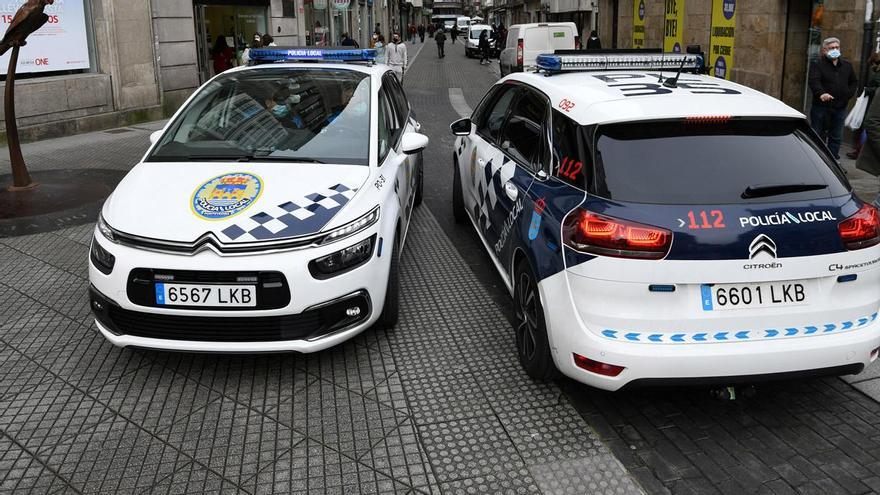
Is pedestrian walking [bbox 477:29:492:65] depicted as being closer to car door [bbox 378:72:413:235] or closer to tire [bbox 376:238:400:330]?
car door [bbox 378:72:413:235]

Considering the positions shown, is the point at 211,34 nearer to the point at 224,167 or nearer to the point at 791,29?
A: the point at 791,29

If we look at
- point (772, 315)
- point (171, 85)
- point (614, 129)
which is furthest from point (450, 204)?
point (171, 85)

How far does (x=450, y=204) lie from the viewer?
8312 mm

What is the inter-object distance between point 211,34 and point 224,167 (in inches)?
639

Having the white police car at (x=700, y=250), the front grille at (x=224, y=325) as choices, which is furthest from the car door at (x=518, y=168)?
the front grille at (x=224, y=325)

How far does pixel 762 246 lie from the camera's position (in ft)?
11.1

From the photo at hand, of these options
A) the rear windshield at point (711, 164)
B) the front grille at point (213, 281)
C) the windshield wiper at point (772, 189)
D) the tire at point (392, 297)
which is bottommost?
the tire at point (392, 297)

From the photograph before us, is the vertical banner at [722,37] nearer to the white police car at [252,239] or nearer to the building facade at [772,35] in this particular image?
the building facade at [772,35]

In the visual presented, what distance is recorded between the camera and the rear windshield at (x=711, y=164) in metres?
3.54

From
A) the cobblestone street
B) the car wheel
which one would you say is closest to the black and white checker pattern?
the cobblestone street

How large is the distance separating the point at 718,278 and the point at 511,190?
1.70 meters

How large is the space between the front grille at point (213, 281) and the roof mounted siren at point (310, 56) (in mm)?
3109

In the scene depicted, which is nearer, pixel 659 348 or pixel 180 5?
pixel 659 348

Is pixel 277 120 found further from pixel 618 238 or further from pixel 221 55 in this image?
pixel 221 55
